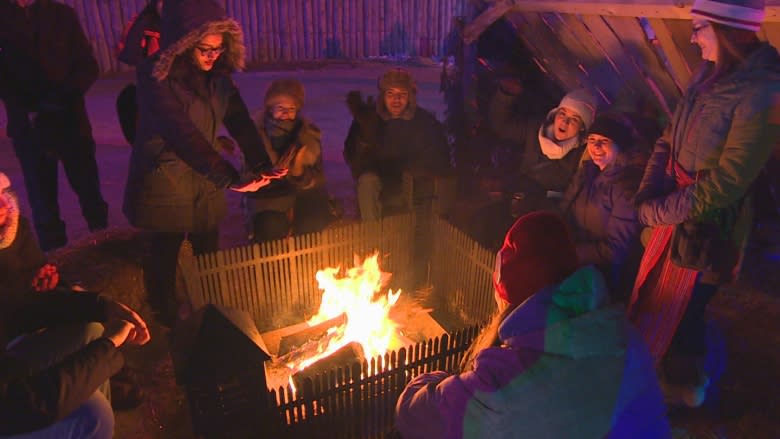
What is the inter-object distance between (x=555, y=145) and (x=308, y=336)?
274 centimetres

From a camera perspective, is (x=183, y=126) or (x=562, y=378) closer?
(x=562, y=378)

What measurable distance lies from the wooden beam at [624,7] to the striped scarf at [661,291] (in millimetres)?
1208

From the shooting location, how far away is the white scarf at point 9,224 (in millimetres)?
2824

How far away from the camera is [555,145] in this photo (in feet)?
16.4

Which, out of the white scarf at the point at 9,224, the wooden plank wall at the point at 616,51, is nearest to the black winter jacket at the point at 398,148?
the wooden plank wall at the point at 616,51

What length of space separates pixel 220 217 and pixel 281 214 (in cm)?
81

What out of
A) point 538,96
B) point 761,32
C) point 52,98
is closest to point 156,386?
point 52,98

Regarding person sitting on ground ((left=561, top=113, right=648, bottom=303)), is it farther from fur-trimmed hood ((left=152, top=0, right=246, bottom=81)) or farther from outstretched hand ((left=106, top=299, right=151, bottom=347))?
outstretched hand ((left=106, top=299, right=151, bottom=347))

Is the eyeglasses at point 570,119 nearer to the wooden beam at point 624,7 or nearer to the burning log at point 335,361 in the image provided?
the wooden beam at point 624,7

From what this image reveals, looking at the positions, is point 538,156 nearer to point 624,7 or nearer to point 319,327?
point 624,7

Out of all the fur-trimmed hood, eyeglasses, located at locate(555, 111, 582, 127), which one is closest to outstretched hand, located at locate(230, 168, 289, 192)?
the fur-trimmed hood

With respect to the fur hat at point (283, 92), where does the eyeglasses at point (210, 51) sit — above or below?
above

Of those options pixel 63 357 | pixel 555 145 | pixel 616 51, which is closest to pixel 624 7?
pixel 616 51

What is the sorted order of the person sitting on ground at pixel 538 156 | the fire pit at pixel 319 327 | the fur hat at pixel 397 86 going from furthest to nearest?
the fur hat at pixel 397 86 < the person sitting on ground at pixel 538 156 < the fire pit at pixel 319 327
